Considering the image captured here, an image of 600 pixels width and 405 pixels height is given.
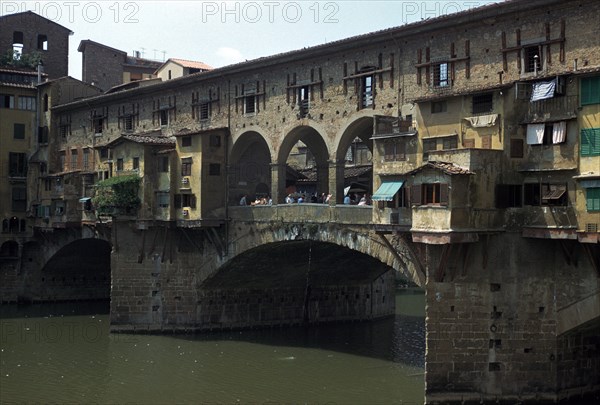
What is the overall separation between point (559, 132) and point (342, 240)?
13.3 m

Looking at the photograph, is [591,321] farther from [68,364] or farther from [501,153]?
[68,364]

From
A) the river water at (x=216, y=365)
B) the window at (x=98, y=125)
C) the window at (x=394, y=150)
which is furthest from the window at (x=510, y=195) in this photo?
the window at (x=98, y=125)

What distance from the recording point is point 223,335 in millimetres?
49688

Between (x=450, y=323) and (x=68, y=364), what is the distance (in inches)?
826

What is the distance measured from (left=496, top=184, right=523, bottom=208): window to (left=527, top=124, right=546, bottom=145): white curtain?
1.83 meters

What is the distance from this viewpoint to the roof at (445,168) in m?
30.5

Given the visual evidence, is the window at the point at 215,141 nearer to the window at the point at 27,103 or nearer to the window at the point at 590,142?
the window at the point at 590,142

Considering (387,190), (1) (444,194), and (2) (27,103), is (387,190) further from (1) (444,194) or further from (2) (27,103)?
(2) (27,103)

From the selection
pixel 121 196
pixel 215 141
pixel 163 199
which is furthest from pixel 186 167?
pixel 121 196

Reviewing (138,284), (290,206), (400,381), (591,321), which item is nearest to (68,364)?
(138,284)

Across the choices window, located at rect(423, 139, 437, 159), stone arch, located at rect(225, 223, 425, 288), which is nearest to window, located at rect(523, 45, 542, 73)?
window, located at rect(423, 139, 437, 159)

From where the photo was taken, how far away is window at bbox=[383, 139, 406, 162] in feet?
A: 115

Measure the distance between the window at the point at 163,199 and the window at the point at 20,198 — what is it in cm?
2332

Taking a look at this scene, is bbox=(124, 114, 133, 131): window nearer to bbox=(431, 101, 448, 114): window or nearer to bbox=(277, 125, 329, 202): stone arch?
bbox=(277, 125, 329, 202): stone arch
